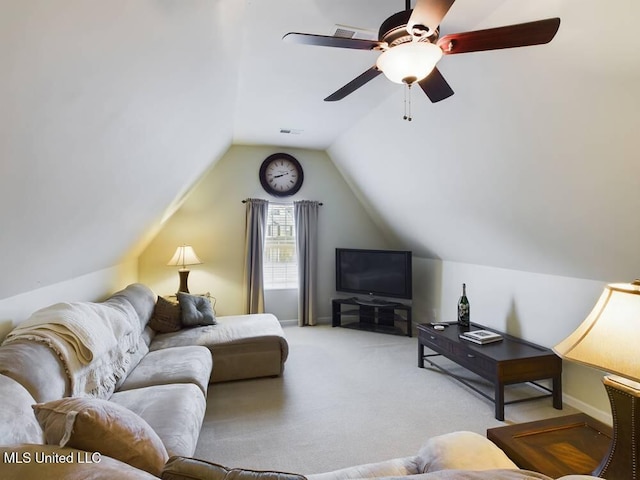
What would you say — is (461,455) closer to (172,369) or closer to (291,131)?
(172,369)

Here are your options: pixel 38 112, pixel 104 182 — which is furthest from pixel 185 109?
pixel 38 112

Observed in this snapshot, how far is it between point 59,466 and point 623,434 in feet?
5.81

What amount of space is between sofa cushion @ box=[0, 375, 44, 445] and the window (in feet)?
13.4

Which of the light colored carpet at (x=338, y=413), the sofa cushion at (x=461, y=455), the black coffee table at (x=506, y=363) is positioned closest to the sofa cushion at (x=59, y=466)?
the sofa cushion at (x=461, y=455)

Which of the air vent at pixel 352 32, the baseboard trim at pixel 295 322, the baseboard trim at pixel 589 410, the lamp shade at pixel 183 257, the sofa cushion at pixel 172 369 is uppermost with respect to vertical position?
the air vent at pixel 352 32

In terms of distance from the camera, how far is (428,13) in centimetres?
122

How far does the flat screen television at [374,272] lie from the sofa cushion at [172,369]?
287 centimetres

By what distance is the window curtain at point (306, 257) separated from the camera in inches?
209

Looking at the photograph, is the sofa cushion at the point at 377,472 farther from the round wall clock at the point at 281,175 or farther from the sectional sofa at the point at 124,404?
the round wall clock at the point at 281,175

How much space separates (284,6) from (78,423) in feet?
7.30

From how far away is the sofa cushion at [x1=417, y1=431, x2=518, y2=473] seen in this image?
1.27 metres

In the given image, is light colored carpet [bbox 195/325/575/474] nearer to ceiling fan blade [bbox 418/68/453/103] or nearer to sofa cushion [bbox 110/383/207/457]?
sofa cushion [bbox 110/383/207/457]

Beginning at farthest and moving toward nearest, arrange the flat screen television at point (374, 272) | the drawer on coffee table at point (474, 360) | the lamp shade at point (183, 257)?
the flat screen television at point (374, 272) → the lamp shade at point (183, 257) → the drawer on coffee table at point (474, 360)

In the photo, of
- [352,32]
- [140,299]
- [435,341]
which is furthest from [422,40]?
[140,299]
